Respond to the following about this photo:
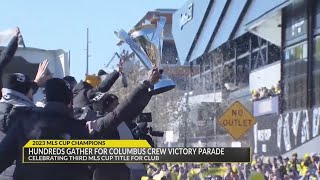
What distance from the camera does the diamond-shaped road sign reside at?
1611 cm

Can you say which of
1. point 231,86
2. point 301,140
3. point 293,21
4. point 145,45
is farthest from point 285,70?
point 145,45

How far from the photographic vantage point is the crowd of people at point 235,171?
34.9 ft

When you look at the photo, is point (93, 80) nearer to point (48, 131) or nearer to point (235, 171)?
point (48, 131)

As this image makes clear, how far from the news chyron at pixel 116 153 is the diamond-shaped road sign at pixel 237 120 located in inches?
382

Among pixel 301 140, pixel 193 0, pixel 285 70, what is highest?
pixel 193 0

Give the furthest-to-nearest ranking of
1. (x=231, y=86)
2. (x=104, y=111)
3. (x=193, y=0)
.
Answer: (x=193, y=0) < (x=231, y=86) < (x=104, y=111)

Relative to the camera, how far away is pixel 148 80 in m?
5.30

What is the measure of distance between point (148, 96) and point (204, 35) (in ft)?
Answer: 155

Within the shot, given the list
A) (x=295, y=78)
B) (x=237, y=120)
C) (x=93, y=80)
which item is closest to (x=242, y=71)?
(x=295, y=78)

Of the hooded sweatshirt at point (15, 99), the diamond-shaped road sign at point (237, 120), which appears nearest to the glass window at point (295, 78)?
the diamond-shaped road sign at point (237, 120)

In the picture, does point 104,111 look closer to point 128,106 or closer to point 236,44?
point 128,106

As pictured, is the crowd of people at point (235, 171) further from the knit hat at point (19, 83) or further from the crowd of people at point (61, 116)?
the knit hat at point (19, 83)

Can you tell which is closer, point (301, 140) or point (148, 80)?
point (148, 80)

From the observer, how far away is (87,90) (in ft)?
21.7
